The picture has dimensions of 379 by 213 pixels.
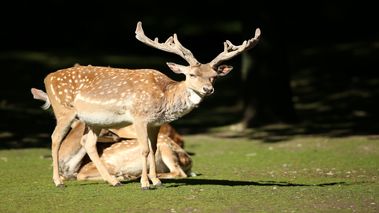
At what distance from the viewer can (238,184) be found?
31.3 feet

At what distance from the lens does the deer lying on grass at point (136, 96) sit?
9.13m

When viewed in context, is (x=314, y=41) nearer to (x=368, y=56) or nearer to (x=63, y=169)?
(x=368, y=56)

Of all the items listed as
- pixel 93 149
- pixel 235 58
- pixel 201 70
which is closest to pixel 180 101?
pixel 201 70

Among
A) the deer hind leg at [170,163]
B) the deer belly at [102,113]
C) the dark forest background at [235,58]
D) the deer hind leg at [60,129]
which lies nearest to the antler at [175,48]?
the deer belly at [102,113]

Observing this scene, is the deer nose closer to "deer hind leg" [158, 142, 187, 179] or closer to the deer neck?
the deer neck

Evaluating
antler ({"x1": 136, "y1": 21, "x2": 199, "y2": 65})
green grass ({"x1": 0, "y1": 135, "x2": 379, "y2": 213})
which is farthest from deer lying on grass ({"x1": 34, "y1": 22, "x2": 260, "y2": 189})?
green grass ({"x1": 0, "y1": 135, "x2": 379, "y2": 213})

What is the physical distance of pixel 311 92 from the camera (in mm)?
20406

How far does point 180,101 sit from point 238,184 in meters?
1.16

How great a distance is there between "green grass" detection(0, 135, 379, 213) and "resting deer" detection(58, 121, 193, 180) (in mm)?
288

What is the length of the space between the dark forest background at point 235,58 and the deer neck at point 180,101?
5.53 meters

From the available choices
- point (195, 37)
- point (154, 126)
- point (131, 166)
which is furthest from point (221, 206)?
point (195, 37)

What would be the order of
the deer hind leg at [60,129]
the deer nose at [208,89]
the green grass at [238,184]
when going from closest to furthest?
the green grass at [238,184]
the deer nose at [208,89]
the deer hind leg at [60,129]

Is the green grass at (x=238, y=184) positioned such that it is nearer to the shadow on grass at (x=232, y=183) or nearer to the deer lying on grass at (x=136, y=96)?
the shadow on grass at (x=232, y=183)

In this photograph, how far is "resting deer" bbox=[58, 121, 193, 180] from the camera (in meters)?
10.3
